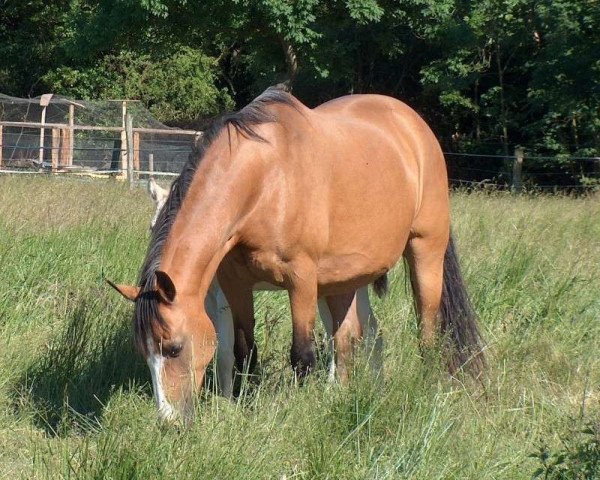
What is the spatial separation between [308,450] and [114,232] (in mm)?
4043

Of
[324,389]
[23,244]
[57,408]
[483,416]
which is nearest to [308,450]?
[324,389]

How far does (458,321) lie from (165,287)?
2.36 meters

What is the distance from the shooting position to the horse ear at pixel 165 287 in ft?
12.9

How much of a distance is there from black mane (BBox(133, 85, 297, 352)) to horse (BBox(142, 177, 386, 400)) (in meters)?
0.21

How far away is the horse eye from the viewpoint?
4.06m

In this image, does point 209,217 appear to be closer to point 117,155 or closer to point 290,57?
point 117,155

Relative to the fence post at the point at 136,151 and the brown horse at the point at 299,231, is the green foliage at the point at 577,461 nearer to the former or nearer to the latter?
the brown horse at the point at 299,231

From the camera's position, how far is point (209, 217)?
427 centimetres

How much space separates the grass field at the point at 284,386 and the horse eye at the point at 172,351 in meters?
0.26

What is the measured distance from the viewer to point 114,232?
24.4 feet

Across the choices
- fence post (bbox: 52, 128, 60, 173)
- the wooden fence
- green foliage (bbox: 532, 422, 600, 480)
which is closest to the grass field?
green foliage (bbox: 532, 422, 600, 480)

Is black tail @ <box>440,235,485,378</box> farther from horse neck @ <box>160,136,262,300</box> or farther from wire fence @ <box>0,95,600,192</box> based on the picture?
wire fence @ <box>0,95,600,192</box>

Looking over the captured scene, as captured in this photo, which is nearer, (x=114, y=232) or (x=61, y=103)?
(x=114, y=232)

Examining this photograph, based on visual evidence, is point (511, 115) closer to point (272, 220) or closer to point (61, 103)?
point (61, 103)
